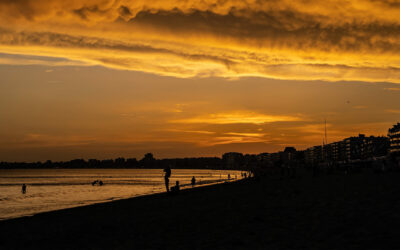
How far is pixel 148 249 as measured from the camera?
10.3m

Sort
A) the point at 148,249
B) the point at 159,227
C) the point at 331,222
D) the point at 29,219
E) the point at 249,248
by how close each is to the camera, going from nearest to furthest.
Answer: the point at 249,248 → the point at 148,249 → the point at 331,222 → the point at 159,227 → the point at 29,219

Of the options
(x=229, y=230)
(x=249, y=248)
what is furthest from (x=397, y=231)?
(x=229, y=230)

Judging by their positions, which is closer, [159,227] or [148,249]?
[148,249]

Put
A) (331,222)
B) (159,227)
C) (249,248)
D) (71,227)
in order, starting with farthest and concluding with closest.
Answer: (71,227), (159,227), (331,222), (249,248)

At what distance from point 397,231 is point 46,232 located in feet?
40.1

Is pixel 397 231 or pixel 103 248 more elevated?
pixel 397 231

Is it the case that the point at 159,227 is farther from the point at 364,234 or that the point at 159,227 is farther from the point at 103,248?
the point at 364,234

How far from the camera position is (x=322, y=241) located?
985 centimetres

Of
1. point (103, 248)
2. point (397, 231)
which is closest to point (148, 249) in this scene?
point (103, 248)

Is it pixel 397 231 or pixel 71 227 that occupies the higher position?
pixel 397 231

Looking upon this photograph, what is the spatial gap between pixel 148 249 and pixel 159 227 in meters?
4.16

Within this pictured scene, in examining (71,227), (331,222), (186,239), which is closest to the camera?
(186,239)

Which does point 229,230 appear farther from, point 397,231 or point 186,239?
point 397,231

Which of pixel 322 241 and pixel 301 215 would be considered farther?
pixel 301 215
